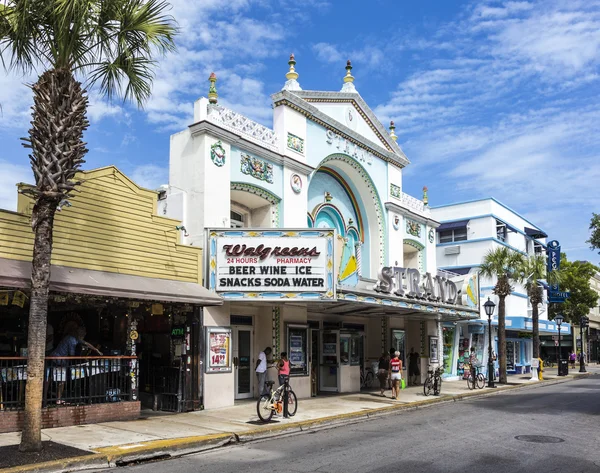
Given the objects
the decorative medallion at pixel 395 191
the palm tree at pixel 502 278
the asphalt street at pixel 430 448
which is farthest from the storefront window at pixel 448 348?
the asphalt street at pixel 430 448

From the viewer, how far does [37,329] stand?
1035 centimetres

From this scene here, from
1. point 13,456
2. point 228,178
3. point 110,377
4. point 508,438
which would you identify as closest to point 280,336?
point 228,178

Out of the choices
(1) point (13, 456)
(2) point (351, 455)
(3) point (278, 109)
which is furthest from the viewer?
(3) point (278, 109)

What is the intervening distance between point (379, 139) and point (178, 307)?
46.3 ft

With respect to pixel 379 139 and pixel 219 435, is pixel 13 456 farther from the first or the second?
pixel 379 139

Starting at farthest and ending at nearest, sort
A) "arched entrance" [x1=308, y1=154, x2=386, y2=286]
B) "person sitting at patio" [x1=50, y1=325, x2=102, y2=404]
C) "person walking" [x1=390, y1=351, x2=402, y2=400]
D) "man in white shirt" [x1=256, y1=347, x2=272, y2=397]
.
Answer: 1. "arched entrance" [x1=308, y1=154, x2=386, y2=286]
2. "person walking" [x1=390, y1=351, x2=402, y2=400]
3. "man in white shirt" [x1=256, y1=347, x2=272, y2=397]
4. "person sitting at patio" [x1=50, y1=325, x2=102, y2=404]

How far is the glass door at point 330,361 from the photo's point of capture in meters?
23.2

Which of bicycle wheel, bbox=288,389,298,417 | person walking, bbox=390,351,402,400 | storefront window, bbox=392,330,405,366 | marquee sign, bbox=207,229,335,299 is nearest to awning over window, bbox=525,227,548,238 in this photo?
storefront window, bbox=392,330,405,366

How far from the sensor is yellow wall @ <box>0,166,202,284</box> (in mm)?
13273

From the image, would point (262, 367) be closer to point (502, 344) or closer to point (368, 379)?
point (368, 379)

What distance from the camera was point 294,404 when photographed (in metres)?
15.9

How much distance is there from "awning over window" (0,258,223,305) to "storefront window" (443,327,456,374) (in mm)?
20761

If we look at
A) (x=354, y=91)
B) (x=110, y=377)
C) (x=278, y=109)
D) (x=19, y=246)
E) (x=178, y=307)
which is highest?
(x=354, y=91)

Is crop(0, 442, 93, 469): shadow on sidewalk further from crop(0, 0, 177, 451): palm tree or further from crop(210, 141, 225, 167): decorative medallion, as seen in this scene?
crop(210, 141, 225, 167): decorative medallion
